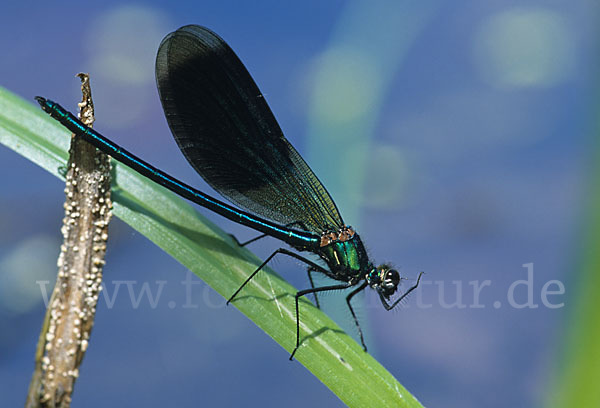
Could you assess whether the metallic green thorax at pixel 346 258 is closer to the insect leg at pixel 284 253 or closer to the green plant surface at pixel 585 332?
the insect leg at pixel 284 253

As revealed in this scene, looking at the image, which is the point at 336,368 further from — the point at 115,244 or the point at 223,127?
the point at 115,244

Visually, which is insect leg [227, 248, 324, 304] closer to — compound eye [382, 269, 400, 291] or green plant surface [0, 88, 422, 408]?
green plant surface [0, 88, 422, 408]

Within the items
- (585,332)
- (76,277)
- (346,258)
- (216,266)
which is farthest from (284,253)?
(585,332)

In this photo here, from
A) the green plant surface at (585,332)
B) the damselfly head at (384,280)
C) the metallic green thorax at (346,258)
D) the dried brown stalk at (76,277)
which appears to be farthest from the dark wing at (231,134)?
the green plant surface at (585,332)

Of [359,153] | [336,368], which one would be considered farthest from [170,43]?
[359,153]

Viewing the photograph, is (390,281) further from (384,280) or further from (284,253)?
(284,253)
